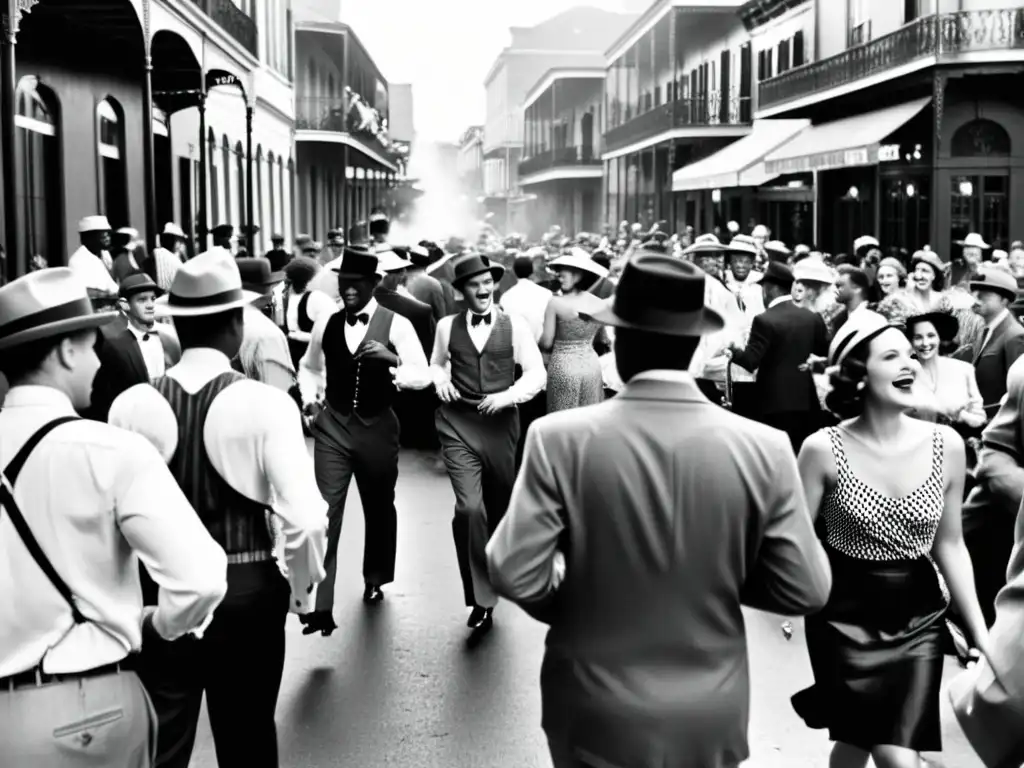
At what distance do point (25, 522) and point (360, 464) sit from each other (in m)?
4.52

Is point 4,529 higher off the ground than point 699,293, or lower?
lower

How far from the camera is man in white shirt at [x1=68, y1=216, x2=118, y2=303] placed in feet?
40.5

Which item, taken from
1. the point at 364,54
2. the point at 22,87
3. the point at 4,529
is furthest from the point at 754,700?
the point at 364,54

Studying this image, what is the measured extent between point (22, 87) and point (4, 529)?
48.5 ft

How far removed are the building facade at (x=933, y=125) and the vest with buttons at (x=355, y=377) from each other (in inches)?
672

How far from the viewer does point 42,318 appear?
3334 mm

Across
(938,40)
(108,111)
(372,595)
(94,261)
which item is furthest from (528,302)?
(938,40)

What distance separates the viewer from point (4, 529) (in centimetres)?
319

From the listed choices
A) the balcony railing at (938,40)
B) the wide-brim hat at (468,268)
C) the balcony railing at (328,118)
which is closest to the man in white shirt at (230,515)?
the wide-brim hat at (468,268)

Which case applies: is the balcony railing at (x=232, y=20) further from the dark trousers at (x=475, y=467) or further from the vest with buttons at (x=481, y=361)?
the dark trousers at (x=475, y=467)

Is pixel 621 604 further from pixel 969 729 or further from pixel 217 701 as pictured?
pixel 217 701

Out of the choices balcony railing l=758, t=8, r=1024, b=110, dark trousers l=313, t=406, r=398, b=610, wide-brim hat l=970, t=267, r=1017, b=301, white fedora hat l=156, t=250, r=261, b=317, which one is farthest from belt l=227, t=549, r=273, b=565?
balcony railing l=758, t=8, r=1024, b=110

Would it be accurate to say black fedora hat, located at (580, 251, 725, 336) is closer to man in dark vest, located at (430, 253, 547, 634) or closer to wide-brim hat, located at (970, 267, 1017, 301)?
man in dark vest, located at (430, 253, 547, 634)

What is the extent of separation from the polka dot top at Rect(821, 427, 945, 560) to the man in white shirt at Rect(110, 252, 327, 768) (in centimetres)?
159
